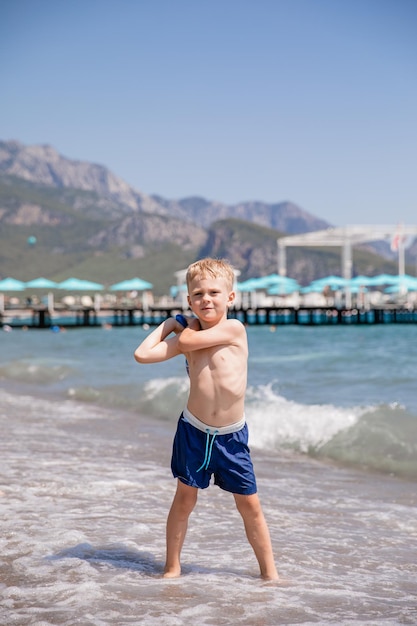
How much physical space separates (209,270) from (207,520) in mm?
1973

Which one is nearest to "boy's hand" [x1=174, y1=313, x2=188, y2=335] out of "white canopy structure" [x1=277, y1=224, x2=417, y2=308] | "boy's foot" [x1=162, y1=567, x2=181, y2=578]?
"boy's foot" [x1=162, y1=567, x2=181, y2=578]

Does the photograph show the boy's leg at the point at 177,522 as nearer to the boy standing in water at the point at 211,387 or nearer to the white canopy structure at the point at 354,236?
the boy standing in water at the point at 211,387

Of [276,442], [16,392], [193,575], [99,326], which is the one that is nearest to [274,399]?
[276,442]

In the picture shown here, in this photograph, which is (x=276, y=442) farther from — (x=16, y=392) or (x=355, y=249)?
(x=355, y=249)

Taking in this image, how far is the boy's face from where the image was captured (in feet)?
11.1

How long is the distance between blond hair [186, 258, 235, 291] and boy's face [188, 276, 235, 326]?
Answer: 0.04ft

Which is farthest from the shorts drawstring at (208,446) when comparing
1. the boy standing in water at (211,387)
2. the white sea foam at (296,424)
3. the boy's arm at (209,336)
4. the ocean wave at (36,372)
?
the ocean wave at (36,372)

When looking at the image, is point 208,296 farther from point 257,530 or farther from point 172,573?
point 172,573

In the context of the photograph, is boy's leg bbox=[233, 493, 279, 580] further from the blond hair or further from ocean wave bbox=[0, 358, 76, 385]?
ocean wave bbox=[0, 358, 76, 385]

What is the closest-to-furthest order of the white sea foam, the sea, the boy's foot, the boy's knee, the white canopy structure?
the sea
the boy's knee
the boy's foot
the white sea foam
the white canopy structure

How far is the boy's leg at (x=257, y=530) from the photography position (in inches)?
137

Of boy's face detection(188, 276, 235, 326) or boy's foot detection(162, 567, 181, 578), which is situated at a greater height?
boy's face detection(188, 276, 235, 326)

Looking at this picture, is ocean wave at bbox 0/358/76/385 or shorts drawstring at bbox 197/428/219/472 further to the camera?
ocean wave at bbox 0/358/76/385

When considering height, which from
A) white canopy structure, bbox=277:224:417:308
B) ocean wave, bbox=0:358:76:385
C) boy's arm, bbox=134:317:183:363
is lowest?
ocean wave, bbox=0:358:76:385
